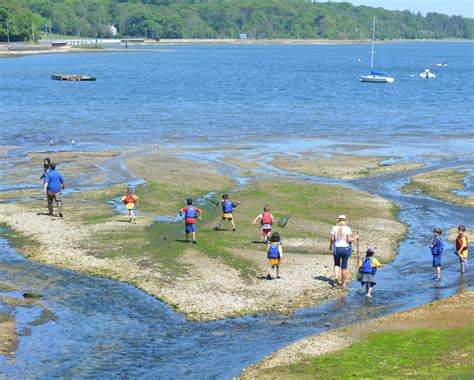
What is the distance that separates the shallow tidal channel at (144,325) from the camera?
2202cm

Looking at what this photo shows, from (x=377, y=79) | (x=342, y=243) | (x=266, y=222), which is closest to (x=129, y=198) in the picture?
(x=266, y=222)

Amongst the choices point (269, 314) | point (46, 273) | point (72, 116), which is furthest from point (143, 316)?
point (72, 116)

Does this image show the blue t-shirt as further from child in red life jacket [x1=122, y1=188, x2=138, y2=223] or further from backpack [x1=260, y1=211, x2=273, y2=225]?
backpack [x1=260, y1=211, x2=273, y2=225]

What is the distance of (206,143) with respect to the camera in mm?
65688

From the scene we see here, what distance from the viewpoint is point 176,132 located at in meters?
72.8

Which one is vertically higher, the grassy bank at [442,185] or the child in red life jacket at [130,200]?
the child in red life jacket at [130,200]

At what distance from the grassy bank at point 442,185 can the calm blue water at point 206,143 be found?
914 mm

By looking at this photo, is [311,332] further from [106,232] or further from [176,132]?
[176,132]

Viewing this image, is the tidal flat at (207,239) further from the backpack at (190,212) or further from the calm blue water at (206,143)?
the backpack at (190,212)

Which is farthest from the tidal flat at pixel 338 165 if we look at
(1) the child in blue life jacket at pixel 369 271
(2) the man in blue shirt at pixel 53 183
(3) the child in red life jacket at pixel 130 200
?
(1) the child in blue life jacket at pixel 369 271

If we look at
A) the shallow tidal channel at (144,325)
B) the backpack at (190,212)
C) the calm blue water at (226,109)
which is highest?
the backpack at (190,212)

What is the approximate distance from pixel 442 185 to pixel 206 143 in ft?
74.4

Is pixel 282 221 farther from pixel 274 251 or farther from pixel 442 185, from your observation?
pixel 442 185

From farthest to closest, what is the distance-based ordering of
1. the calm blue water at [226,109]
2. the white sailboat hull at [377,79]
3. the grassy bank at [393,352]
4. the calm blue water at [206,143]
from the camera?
1. the white sailboat hull at [377,79]
2. the calm blue water at [226,109]
3. the calm blue water at [206,143]
4. the grassy bank at [393,352]
